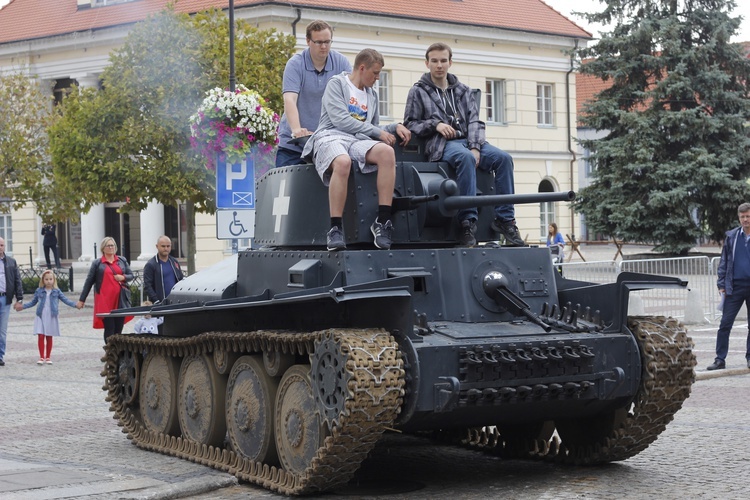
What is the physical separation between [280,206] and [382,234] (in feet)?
3.92

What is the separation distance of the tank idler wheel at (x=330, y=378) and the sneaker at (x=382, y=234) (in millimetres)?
1068

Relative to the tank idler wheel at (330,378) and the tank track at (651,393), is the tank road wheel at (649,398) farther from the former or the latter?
the tank idler wheel at (330,378)

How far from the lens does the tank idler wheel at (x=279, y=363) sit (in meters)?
9.38

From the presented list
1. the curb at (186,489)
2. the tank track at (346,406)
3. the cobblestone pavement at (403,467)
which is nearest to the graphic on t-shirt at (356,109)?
the tank track at (346,406)

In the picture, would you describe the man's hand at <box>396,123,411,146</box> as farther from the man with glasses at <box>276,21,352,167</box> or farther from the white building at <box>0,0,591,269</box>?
the white building at <box>0,0,591,269</box>

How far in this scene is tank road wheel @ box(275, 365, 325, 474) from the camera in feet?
29.0

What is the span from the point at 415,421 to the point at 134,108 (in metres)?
21.3

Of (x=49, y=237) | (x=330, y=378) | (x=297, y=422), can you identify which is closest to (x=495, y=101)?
(x=49, y=237)

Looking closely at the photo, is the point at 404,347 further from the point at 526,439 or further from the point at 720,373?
the point at 720,373

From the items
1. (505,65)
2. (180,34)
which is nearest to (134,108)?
(180,34)

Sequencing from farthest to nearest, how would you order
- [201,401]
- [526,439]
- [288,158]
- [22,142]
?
[22,142], [288,158], [201,401], [526,439]

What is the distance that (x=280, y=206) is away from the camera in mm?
10336

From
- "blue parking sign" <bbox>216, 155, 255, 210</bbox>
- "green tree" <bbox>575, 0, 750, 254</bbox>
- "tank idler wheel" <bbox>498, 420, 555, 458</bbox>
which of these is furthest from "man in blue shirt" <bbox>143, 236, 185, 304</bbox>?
"green tree" <bbox>575, 0, 750, 254</bbox>

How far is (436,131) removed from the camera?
10.2 metres
